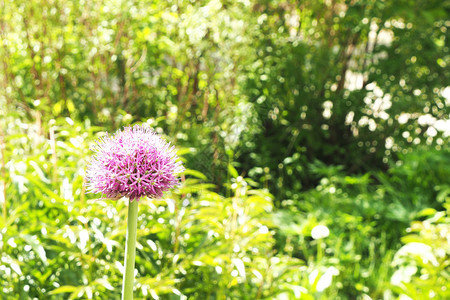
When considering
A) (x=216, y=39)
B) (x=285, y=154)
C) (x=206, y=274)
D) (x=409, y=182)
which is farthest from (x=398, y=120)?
(x=206, y=274)

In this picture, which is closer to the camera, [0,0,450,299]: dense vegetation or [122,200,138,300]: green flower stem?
[122,200,138,300]: green flower stem

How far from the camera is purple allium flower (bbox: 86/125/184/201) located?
1.18 m

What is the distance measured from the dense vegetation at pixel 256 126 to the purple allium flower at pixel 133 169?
917mm

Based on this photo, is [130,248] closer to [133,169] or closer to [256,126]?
[133,169]

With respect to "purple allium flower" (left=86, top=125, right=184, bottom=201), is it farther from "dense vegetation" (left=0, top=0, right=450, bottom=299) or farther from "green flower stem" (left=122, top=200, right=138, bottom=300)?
"dense vegetation" (left=0, top=0, right=450, bottom=299)

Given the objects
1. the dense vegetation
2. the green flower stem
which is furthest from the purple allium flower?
the dense vegetation

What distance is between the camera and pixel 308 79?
165 inches

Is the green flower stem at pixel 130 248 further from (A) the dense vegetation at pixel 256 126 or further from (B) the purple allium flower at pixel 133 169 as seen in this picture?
(A) the dense vegetation at pixel 256 126

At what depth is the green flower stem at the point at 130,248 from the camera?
1.20 m

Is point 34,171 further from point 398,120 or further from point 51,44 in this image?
point 398,120

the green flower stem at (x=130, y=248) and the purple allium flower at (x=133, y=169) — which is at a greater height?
the purple allium flower at (x=133, y=169)

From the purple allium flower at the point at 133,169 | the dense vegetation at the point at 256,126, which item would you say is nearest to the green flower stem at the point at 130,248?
the purple allium flower at the point at 133,169

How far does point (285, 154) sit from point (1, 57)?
87.2 inches

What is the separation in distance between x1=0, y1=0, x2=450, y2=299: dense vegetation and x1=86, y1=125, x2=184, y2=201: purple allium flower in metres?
→ 0.92
